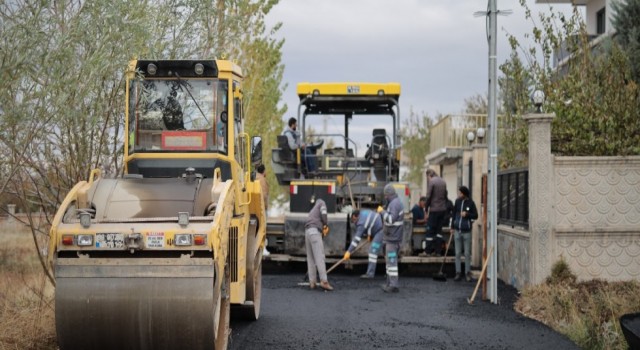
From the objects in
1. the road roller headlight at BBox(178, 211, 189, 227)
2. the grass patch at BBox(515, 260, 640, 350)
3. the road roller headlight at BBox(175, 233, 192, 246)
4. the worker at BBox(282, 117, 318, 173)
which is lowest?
the grass patch at BBox(515, 260, 640, 350)

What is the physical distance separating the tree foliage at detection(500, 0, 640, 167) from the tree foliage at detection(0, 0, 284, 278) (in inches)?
252

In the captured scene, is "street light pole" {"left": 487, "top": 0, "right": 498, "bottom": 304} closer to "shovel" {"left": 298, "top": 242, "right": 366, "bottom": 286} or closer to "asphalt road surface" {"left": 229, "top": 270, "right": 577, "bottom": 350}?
"asphalt road surface" {"left": 229, "top": 270, "right": 577, "bottom": 350}

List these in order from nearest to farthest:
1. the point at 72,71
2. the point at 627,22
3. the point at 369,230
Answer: the point at 72,71, the point at 369,230, the point at 627,22

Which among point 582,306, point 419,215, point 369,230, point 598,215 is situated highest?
point 598,215

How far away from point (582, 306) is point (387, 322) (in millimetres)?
2771

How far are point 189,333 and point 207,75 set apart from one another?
3611mm

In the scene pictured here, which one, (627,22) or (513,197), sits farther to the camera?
(627,22)

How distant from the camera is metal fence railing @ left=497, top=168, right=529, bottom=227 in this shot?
1551cm

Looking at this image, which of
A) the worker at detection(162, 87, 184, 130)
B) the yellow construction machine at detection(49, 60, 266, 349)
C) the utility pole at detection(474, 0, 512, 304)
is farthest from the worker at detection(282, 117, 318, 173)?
the worker at detection(162, 87, 184, 130)

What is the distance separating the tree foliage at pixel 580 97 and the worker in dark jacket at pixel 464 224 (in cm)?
180

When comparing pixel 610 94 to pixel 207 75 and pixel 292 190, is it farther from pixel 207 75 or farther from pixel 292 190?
pixel 207 75

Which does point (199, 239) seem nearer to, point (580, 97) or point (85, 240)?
point (85, 240)

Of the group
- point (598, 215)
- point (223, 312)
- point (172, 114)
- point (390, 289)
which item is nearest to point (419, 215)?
point (390, 289)

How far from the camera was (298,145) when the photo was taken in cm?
1875
